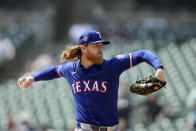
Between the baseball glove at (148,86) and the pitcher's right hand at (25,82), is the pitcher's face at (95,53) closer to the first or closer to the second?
the baseball glove at (148,86)

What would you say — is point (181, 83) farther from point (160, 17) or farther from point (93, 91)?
point (160, 17)

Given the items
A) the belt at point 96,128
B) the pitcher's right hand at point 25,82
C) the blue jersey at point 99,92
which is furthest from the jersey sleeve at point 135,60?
the pitcher's right hand at point 25,82

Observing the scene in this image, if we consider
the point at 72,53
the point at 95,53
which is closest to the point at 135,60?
the point at 95,53

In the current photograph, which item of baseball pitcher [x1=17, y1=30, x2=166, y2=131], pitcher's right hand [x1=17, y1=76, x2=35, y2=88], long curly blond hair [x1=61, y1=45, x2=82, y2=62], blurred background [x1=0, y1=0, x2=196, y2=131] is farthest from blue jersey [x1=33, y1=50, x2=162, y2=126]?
blurred background [x1=0, y1=0, x2=196, y2=131]

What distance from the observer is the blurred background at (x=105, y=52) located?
8.20 meters

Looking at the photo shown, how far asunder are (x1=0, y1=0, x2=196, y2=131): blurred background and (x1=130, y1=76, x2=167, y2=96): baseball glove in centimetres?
349

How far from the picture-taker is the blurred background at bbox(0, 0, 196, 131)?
323 inches

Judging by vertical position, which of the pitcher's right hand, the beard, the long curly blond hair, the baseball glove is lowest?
the baseball glove

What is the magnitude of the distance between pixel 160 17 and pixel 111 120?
11863 mm

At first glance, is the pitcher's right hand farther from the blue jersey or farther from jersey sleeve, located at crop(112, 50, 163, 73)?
jersey sleeve, located at crop(112, 50, 163, 73)

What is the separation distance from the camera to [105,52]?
36.3ft

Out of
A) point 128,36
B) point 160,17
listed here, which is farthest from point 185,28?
point 160,17

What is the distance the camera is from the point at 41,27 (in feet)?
49.3

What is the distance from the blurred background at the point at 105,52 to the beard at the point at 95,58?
3432 millimetres
